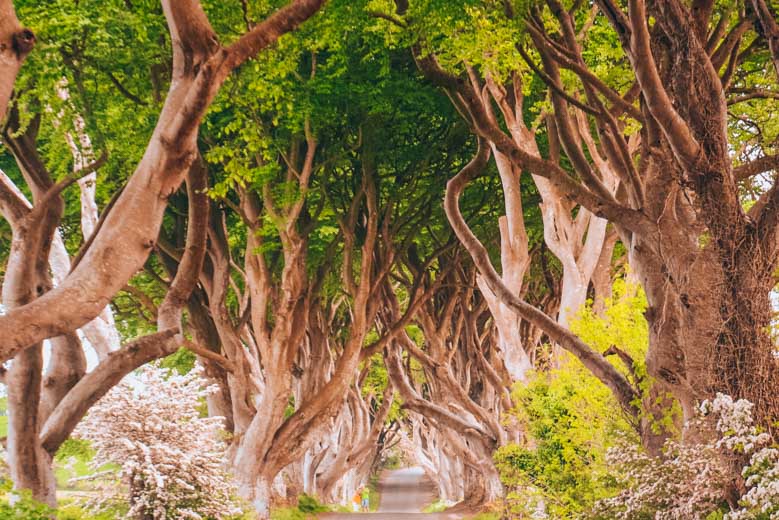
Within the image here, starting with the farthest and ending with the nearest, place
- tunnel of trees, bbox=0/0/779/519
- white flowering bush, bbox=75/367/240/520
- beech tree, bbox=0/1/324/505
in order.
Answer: white flowering bush, bbox=75/367/240/520
tunnel of trees, bbox=0/0/779/519
beech tree, bbox=0/1/324/505

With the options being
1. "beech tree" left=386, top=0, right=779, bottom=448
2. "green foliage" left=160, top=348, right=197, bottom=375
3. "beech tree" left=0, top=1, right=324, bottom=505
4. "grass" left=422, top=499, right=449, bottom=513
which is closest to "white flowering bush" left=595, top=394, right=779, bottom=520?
"beech tree" left=386, top=0, right=779, bottom=448

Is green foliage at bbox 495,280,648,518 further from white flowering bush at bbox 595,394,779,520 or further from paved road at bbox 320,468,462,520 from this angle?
paved road at bbox 320,468,462,520

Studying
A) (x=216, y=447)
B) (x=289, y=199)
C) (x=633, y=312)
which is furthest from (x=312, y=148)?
(x=633, y=312)

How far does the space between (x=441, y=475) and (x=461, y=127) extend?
24.9 meters

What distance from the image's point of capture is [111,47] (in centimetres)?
1074

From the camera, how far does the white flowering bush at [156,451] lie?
11281 millimetres

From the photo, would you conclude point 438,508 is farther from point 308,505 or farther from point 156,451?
point 156,451

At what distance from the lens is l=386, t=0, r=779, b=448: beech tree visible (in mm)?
8047

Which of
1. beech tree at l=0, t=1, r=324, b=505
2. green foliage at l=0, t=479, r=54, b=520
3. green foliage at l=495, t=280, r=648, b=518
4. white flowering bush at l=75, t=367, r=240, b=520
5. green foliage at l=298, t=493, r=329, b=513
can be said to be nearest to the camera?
beech tree at l=0, t=1, r=324, b=505

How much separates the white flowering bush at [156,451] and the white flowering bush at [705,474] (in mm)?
5521

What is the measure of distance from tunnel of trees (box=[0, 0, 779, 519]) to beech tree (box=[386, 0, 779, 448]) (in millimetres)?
30

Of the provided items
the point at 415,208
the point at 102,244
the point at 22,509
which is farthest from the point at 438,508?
the point at 102,244

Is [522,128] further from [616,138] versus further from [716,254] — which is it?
[716,254]

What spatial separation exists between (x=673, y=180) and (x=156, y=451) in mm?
7647
